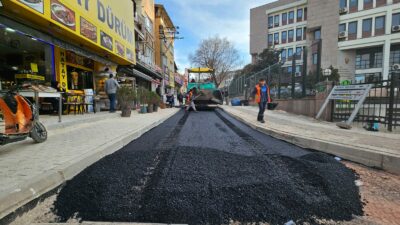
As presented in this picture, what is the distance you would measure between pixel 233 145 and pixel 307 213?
2814 millimetres

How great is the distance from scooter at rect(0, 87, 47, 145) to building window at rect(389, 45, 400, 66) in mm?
44841

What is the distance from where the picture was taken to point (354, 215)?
2.39 m

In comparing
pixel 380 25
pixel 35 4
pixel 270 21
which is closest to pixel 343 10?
pixel 380 25

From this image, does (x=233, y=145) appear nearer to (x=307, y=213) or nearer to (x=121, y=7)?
(x=307, y=213)

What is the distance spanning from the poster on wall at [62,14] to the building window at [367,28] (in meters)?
41.9

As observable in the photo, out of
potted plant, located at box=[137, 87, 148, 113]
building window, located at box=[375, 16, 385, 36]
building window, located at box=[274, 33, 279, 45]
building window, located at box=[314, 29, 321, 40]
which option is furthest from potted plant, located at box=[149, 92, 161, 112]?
building window, located at box=[274, 33, 279, 45]

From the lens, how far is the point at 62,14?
820cm

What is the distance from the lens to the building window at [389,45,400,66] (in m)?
35.5

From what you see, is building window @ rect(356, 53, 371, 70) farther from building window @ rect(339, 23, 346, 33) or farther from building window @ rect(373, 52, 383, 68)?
building window @ rect(339, 23, 346, 33)

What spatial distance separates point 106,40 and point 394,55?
137 ft

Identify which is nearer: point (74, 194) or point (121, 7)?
point (74, 194)

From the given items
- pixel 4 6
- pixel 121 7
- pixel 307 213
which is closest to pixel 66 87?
pixel 4 6

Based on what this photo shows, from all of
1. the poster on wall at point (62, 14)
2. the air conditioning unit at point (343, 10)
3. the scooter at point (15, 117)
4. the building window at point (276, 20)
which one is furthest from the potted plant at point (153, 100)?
the building window at point (276, 20)

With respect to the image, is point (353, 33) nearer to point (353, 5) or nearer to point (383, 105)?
point (353, 5)
